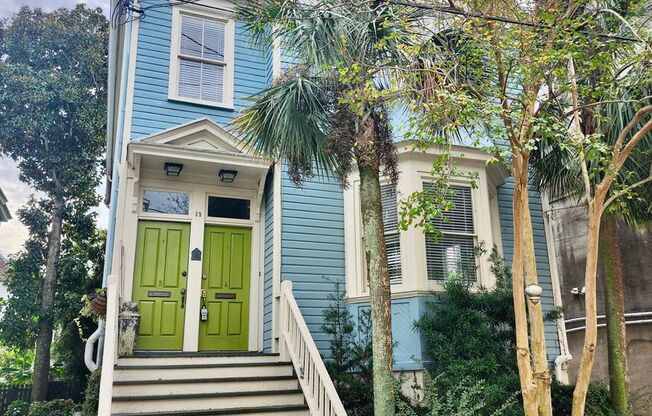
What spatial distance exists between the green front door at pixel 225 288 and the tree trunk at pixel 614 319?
4.95m

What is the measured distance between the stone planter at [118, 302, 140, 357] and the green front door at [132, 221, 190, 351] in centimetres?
51

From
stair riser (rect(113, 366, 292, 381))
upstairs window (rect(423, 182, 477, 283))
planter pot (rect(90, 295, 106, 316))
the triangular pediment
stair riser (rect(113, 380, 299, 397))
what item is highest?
the triangular pediment

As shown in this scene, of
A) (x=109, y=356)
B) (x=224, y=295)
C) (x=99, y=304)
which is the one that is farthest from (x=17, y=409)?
(x=109, y=356)

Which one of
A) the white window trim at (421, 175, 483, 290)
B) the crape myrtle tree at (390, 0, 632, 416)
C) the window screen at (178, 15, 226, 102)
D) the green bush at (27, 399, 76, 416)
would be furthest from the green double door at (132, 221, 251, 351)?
the crape myrtle tree at (390, 0, 632, 416)

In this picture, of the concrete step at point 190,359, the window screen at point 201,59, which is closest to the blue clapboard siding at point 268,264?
the concrete step at point 190,359

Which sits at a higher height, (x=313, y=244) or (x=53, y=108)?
(x=53, y=108)

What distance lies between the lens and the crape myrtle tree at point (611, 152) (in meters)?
4.88

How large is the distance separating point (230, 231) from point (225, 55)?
3094mm

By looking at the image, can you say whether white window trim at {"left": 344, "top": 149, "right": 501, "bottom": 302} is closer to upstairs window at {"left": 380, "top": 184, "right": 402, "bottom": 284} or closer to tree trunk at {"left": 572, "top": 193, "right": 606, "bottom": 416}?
upstairs window at {"left": 380, "top": 184, "right": 402, "bottom": 284}

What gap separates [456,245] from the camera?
7312 millimetres

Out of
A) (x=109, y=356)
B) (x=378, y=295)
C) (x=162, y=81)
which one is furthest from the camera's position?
(x=162, y=81)

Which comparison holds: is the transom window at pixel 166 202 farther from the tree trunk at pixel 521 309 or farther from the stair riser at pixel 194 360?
the tree trunk at pixel 521 309

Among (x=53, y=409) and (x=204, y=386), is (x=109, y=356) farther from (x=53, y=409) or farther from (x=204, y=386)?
(x=53, y=409)

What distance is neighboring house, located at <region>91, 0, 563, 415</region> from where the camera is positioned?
6816 mm
